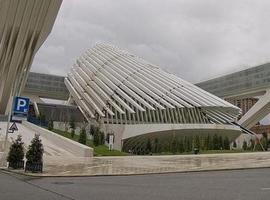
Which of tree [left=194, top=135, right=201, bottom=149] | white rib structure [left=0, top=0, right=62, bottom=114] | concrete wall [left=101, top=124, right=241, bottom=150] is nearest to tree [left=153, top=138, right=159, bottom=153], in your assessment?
concrete wall [left=101, top=124, right=241, bottom=150]

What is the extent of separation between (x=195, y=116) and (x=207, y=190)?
3653 centimetres

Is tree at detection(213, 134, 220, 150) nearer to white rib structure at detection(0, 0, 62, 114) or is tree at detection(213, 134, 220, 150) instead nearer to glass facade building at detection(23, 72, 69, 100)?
white rib structure at detection(0, 0, 62, 114)

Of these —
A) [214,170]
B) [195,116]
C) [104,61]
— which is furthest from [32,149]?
[104,61]

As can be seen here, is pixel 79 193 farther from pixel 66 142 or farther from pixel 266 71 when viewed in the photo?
pixel 266 71

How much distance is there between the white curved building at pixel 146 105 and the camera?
151 ft

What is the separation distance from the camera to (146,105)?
46625mm

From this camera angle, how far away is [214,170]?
750 inches

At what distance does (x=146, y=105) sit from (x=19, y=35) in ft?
57.4

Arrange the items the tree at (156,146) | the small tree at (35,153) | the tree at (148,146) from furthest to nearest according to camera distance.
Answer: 1. the tree at (148,146)
2. the tree at (156,146)
3. the small tree at (35,153)

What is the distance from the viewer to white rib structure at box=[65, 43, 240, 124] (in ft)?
155

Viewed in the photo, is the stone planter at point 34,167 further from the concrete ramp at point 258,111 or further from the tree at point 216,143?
the concrete ramp at point 258,111

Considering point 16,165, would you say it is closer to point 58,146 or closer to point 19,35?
point 58,146

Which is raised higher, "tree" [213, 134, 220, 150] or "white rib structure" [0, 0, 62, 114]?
"white rib structure" [0, 0, 62, 114]

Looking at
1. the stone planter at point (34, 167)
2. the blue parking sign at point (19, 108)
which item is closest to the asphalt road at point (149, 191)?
the stone planter at point (34, 167)
